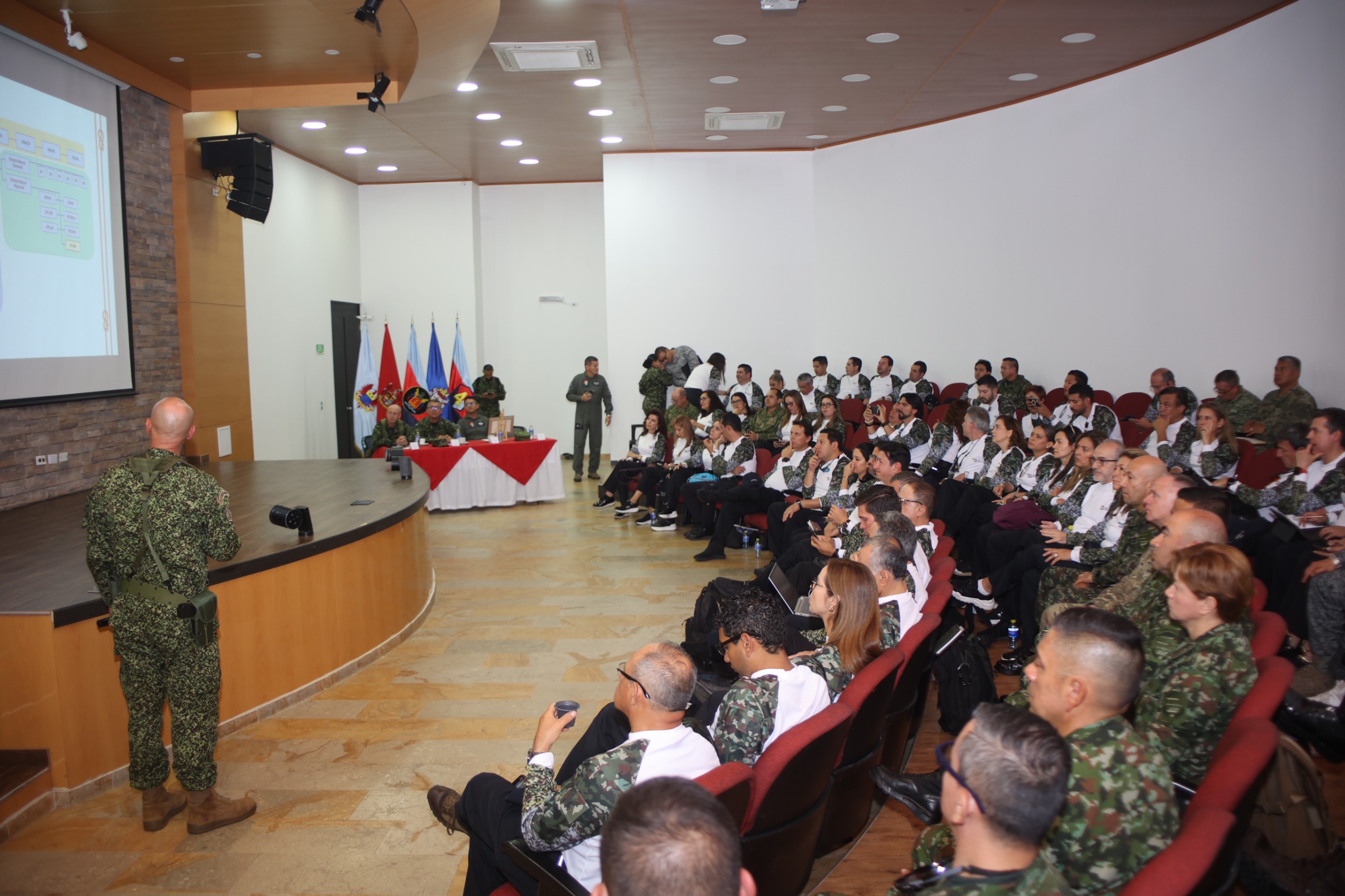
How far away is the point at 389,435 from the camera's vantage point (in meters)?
8.95

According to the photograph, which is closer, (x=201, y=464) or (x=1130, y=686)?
(x=1130, y=686)

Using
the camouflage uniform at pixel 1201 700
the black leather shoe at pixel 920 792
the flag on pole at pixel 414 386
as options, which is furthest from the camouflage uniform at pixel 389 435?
the camouflage uniform at pixel 1201 700

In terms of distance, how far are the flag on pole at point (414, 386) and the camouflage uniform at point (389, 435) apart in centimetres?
35

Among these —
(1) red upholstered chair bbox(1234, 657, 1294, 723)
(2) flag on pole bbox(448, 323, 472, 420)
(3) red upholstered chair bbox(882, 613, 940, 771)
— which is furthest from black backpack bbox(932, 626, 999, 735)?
(2) flag on pole bbox(448, 323, 472, 420)

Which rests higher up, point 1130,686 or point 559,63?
point 559,63

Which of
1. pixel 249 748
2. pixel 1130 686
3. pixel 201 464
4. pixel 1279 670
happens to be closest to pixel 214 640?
pixel 249 748

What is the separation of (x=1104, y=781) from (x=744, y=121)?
29.3 ft

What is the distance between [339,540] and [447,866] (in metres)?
2.11

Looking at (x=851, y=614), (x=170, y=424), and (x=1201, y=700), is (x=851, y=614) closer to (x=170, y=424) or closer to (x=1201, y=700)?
(x=1201, y=700)

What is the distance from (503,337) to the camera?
13078 millimetres

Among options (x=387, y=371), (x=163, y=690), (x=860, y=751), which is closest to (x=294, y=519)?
(x=163, y=690)

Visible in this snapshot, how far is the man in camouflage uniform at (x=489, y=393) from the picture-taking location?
10812mm

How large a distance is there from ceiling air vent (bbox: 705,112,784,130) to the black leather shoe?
8129 mm

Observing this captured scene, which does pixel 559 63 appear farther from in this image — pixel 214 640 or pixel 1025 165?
pixel 214 640
